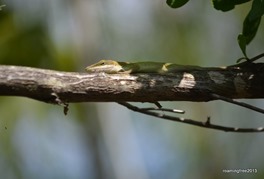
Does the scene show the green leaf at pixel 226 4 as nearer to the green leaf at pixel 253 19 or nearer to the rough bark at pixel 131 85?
the green leaf at pixel 253 19

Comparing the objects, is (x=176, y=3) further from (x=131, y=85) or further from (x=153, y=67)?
(x=131, y=85)

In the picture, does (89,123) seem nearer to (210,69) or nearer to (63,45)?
(63,45)

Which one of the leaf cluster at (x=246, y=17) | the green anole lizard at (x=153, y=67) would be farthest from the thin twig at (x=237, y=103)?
the leaf cluster at (x=246, y=17)

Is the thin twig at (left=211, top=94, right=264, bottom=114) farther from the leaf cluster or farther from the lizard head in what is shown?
the lizard head

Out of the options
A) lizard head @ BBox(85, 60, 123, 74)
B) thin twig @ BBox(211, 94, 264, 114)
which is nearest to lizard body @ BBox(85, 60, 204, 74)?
lizard head @ BBox(85, 60, 123, 74)

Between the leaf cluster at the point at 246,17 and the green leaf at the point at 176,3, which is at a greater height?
the green leaf at the point at 176,3

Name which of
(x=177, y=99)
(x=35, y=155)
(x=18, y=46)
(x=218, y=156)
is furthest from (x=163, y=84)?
(x=218, y=156)

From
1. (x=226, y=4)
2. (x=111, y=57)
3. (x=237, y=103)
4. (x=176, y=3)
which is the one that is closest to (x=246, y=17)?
(x=226, y=4)

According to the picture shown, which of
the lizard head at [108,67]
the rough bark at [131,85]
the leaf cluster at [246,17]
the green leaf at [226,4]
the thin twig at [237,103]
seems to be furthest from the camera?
the lizard head at [108,67]
